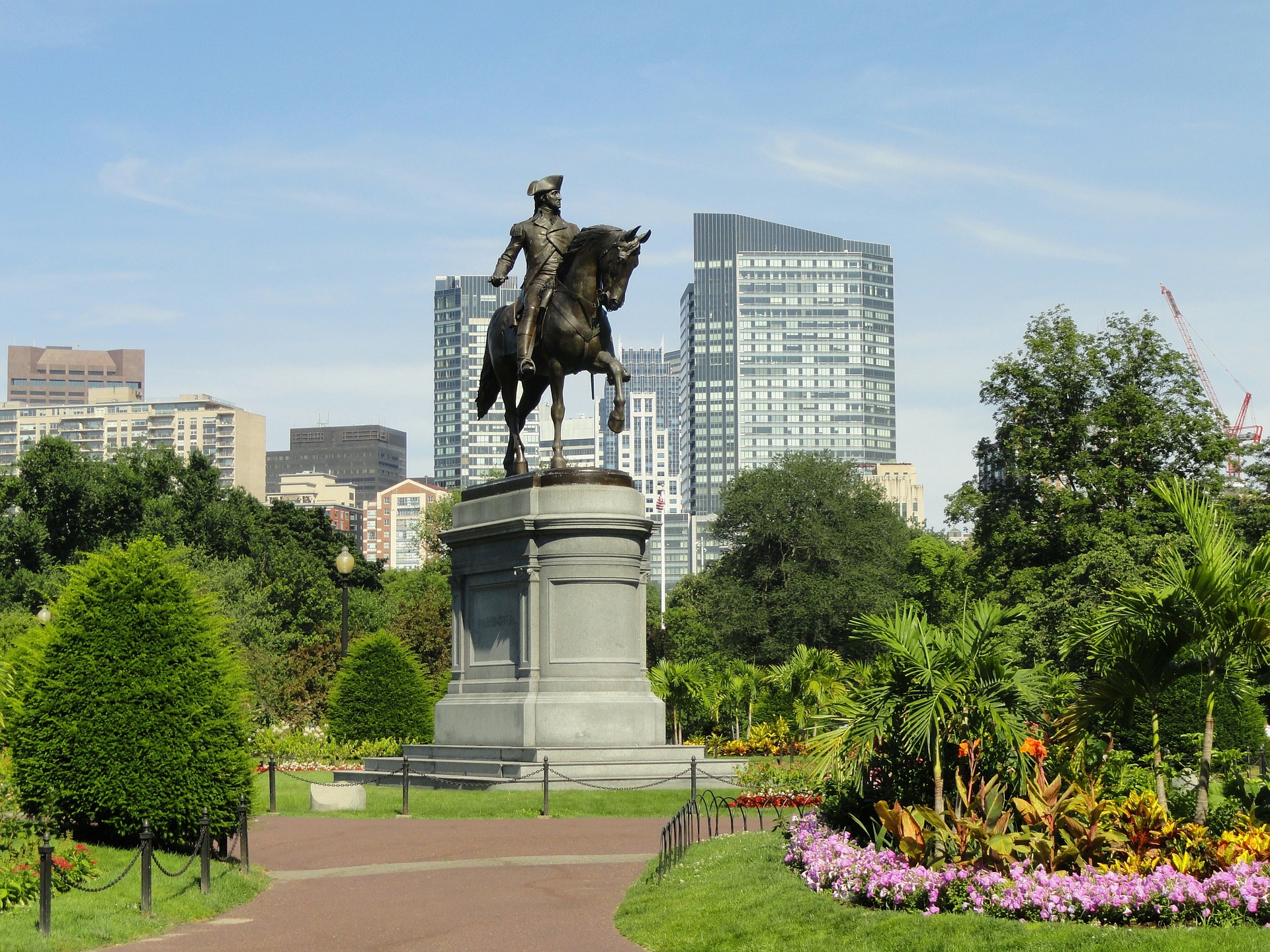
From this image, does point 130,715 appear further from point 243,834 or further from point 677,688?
point 677,688

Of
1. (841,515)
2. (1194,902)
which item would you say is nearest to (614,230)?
(1194,902)

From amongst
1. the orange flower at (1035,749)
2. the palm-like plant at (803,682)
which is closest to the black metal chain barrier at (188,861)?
the orange flower at (1035,749)

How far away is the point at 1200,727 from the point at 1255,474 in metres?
27.3

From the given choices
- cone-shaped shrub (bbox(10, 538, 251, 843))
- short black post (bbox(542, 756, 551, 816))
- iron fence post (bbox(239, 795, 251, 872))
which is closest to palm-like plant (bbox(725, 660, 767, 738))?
short black post (bbox(542, 756, 551, 816))

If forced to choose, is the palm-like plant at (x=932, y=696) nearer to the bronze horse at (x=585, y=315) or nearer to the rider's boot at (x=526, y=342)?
the bronze horse at (x=585, y=315)

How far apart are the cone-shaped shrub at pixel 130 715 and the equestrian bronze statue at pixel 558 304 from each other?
1096cm

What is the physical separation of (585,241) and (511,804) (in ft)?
33.1

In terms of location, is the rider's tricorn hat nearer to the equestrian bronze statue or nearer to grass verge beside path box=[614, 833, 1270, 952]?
the equestrian bronze statue

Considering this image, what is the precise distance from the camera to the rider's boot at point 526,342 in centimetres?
2714

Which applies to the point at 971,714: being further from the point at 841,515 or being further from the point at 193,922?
the point at 841,515

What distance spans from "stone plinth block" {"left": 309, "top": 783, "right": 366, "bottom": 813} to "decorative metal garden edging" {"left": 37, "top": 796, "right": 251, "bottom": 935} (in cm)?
522

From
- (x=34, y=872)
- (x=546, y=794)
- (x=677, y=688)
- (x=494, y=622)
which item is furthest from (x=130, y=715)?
(x=677, y=688)

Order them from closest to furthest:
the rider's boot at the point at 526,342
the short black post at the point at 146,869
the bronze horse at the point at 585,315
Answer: the short black post at the point at 146,869 → the bronze horse at the point at 585,315 → the rider's boot at the point at 526,342

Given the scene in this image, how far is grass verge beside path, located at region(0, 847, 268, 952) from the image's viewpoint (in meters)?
12.5
